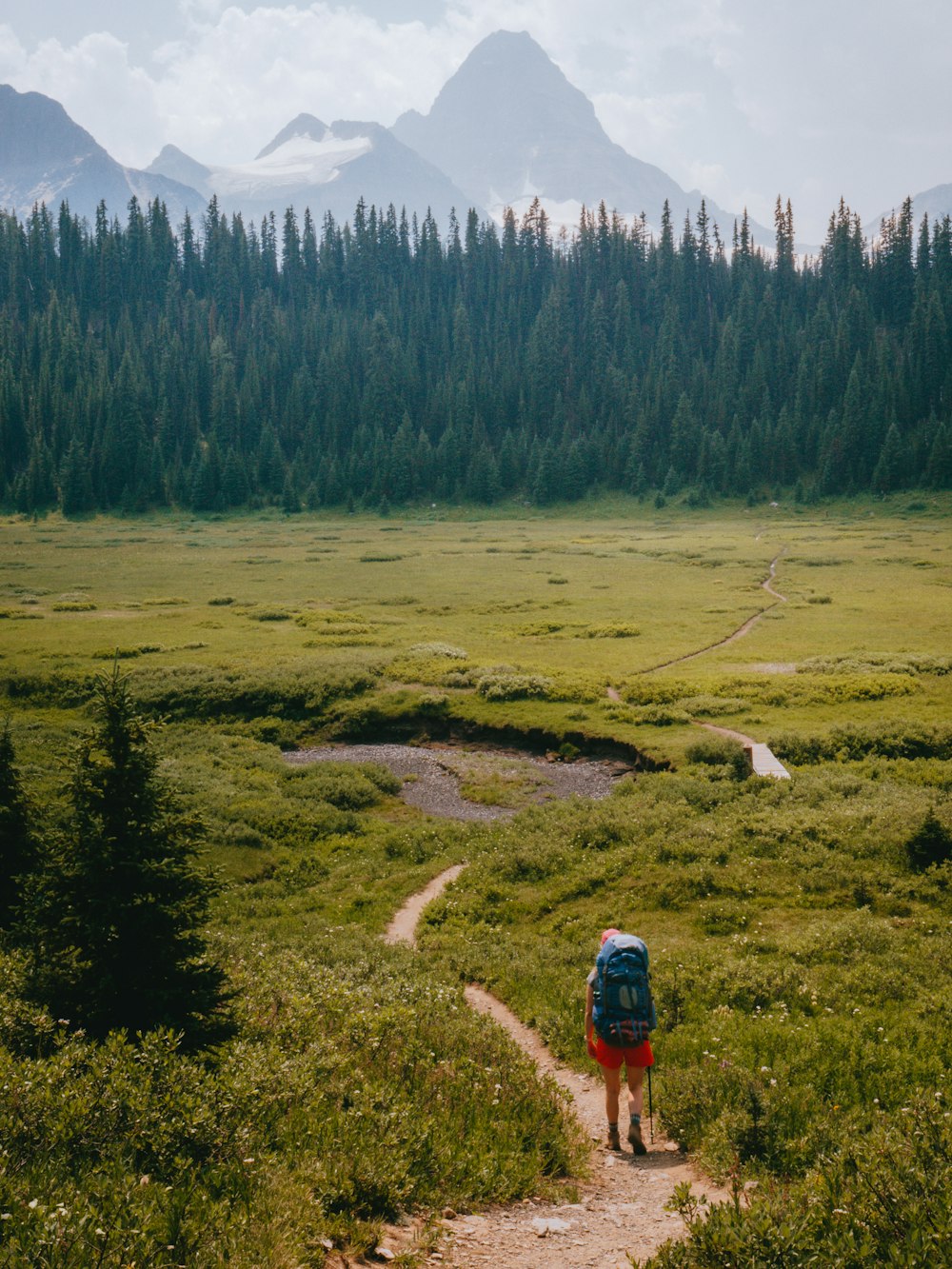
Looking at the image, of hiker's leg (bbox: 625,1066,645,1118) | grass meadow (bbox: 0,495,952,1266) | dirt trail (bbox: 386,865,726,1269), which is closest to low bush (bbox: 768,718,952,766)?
grass meadow (bbox: 0,495,952,1266)

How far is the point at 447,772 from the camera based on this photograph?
36875 mm

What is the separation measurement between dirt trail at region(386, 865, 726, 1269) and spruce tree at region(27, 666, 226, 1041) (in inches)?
178

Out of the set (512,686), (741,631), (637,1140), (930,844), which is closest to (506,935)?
(637,1140)

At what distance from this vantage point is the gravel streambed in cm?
3284

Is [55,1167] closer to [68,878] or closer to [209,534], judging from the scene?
[68,878]

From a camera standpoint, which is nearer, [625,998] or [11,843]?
[625,998]

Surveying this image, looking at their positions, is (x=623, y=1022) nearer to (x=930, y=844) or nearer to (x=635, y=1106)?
(x=635, y=1106)

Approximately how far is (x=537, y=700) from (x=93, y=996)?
1273 inches

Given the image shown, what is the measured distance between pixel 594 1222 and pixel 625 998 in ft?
9.44

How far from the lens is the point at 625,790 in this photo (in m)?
31.1

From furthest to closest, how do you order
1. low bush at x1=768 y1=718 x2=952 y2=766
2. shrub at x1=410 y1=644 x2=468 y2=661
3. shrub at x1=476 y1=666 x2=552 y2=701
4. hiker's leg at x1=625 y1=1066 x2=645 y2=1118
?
shrub at x1=410 y1=644 x2=468 y2=661 < shrub at x1=476 y1=666 x2=552 y2=701 < low bush at x1=768 y1=718 x2=952 y2=766 < hiker's leg at x1=625 y1=1066 x2=645 y2=1118

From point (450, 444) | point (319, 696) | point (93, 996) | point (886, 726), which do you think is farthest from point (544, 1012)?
point (450, 444)

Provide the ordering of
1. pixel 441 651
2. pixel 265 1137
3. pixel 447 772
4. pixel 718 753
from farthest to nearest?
pixel 441 651
pixel 447 772
pixel 718 753
pixel 265 1137

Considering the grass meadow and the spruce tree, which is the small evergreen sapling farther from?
the spruce tree
